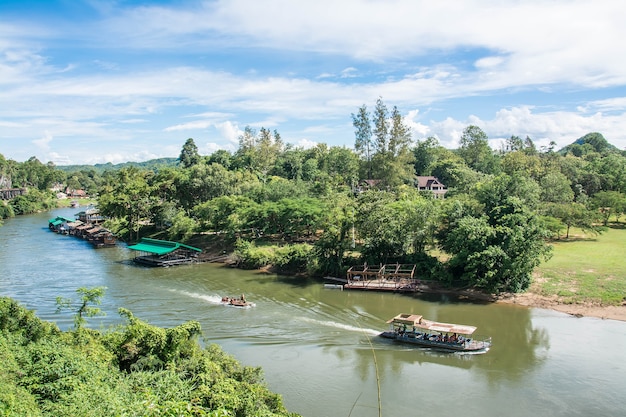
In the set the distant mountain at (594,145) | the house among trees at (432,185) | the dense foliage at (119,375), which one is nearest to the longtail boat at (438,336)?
the dense foliage at (119,375)

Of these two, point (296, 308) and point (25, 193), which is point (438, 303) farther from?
point (25, 193)

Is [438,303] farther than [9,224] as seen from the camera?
No

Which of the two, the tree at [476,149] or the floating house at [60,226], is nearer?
the floating house at [60,226]

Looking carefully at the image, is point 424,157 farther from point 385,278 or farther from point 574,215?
point 385,278

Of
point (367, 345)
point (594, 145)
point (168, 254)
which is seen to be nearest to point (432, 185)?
point (168, 254)

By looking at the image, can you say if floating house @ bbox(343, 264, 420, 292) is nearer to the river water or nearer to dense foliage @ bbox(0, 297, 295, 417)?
the river water

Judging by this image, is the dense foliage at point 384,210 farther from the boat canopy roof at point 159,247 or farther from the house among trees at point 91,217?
the house among trees at point 91,217

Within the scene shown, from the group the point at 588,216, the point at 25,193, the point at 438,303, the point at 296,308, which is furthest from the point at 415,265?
the point at 25,193
